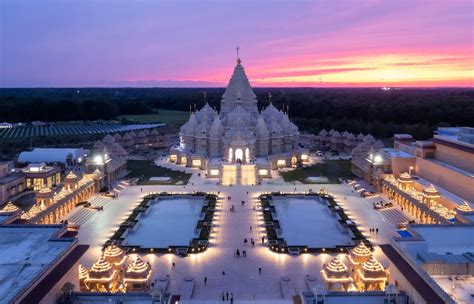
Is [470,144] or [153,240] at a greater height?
[470,144]

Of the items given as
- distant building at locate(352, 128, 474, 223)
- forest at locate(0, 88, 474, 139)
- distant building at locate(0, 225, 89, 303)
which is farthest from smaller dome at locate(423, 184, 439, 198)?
forest at locate(0, 88, 474, 139)

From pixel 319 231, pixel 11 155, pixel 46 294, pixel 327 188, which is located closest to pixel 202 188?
pixel 327 188


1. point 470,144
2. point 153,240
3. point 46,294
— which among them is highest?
point 470,144

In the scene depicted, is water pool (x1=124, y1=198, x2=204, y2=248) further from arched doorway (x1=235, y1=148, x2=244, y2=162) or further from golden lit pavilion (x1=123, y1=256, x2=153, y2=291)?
arched doorway (x1=235, y1=148, x2=244, y2=162)

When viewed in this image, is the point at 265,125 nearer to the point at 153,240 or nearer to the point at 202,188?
the point at 202,188

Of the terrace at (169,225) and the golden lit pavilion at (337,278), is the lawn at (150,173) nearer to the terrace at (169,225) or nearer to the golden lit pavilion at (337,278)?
the terrace at (169,225)
